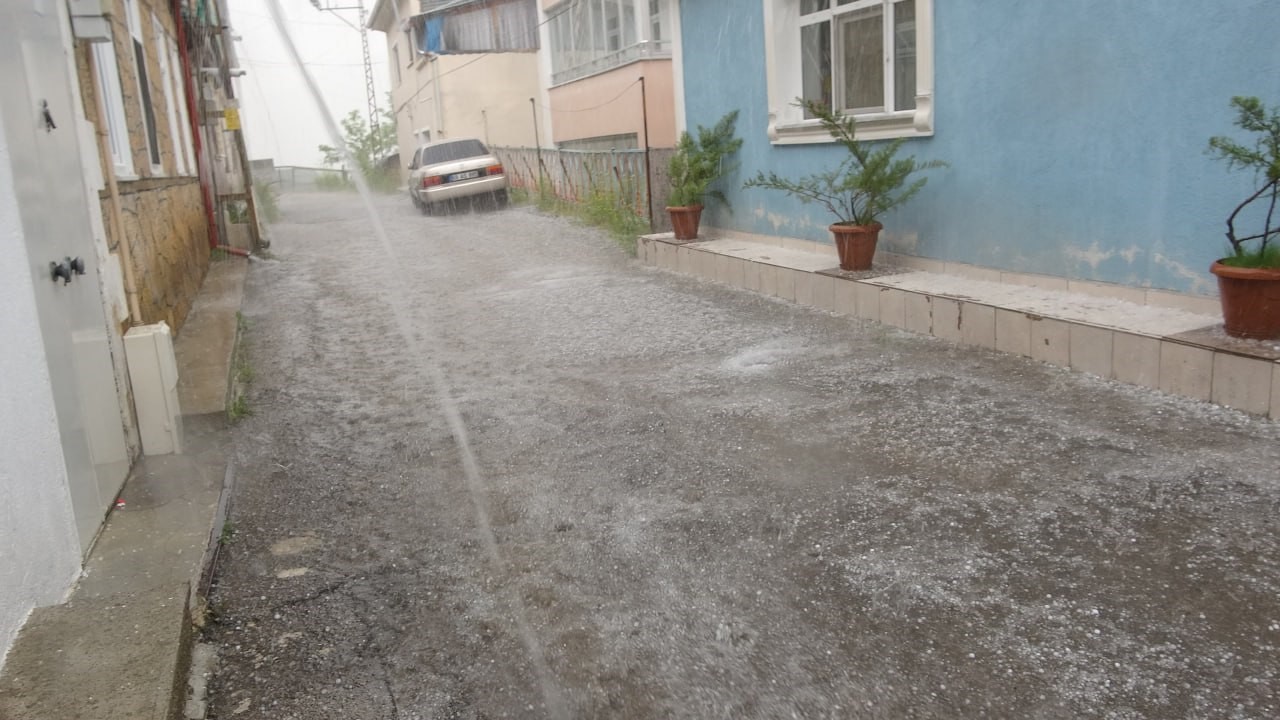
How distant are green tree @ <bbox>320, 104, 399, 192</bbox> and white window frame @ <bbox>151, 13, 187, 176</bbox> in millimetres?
15404

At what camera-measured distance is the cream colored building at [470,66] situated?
22281 mm

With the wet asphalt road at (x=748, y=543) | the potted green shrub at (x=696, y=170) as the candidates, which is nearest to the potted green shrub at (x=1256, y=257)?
the wet asphalt road at (x=748, y=543)

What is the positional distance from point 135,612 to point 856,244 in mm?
6291

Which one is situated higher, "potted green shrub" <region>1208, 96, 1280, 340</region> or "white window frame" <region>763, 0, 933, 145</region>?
"white window frame" <region>763, 0, 933, 145</region>

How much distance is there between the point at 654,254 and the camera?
38.0 ft

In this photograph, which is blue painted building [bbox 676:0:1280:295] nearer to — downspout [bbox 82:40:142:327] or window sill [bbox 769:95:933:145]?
window sill [bbox 769:95:933:145]

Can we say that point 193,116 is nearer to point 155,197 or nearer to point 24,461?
point 155,197

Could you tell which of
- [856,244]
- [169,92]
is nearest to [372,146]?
[169,92]

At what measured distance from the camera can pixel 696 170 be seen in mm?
10953

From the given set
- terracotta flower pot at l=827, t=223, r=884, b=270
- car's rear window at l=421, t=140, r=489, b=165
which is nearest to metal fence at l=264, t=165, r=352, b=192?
car's rear window at l=421, t=140, r=489, b=165

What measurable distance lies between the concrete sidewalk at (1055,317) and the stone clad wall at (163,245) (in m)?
4.93

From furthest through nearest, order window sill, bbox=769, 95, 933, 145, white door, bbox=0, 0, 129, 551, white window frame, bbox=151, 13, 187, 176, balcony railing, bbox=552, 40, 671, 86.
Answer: balcony railing, bbox=552, 40, 671, 86
white window frame, bbox=151, 13, 187, 176
window sill, bbox=769, 95, 933, 145
white door, bbox=0, 0, 129, 551

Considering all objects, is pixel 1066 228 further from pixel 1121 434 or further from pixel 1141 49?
pixel 1121 434

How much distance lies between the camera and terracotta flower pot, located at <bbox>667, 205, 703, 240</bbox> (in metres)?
11.2
